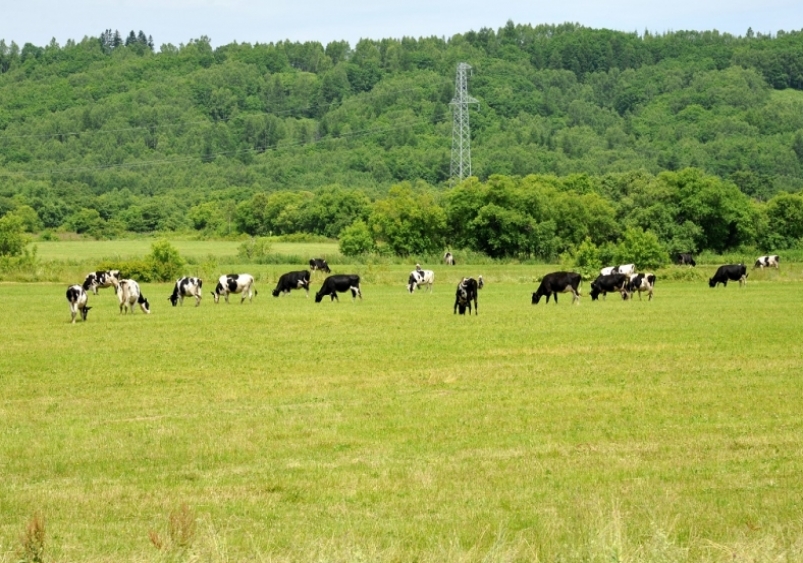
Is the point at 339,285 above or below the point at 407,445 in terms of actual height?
above

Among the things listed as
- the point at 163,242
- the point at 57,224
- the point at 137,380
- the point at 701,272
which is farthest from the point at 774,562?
the point at 57,224

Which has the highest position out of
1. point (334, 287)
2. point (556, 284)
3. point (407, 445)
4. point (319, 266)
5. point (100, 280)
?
point (319, 266)

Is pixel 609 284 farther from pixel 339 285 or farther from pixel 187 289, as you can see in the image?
pixel 187 289

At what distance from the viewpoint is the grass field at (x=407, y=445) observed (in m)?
9.70

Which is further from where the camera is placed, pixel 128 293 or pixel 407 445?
pixel 128 293

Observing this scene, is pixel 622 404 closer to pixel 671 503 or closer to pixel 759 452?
pixel 759 452

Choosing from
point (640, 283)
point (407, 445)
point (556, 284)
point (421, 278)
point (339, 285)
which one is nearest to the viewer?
point (407, 445)

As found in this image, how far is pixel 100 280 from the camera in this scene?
4700 cm

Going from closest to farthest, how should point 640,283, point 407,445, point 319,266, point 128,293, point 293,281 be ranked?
point 407,445
point 128,293
point 640,283
point 293,281
point 319,266

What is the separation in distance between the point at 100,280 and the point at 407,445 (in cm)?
3507

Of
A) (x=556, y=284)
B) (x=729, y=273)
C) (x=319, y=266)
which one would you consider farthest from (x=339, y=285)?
(x=319, y=266)

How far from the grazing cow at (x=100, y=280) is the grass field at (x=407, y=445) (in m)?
19.0

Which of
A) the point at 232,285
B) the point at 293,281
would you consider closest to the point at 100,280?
the point at 293,281

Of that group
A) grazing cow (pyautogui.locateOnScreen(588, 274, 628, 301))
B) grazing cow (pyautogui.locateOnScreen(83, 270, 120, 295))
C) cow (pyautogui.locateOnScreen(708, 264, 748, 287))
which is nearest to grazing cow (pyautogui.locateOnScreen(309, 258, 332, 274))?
grazing cow (pyautogui.locateOnScreen(83, 270, 120, 295))
